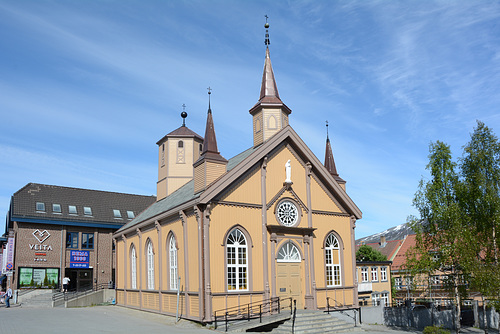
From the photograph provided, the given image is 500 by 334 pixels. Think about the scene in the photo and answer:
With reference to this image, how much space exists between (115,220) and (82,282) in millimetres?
6172

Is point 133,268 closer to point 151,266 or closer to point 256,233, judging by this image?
point 151,266

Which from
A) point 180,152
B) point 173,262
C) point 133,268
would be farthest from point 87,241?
point 173,262

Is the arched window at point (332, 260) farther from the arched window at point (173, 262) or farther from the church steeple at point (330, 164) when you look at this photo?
the arched window at point (173, 262)

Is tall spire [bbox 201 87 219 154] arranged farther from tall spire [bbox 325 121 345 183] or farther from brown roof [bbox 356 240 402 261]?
brown roof [bbox 356 240 402 261]

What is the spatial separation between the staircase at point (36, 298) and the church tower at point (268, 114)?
2013 centimetres

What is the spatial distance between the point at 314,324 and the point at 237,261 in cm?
429

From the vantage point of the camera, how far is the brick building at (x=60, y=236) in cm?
3909

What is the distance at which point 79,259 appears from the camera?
41.4m

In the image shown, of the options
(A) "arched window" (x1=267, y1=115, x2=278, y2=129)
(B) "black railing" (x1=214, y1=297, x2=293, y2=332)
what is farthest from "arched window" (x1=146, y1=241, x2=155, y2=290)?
(A) "arched window" (x1=267, y1=115, x2=278, y2=129)

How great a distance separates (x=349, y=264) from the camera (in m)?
26.1

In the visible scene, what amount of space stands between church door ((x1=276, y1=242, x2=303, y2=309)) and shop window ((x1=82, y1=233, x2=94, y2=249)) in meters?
24.8

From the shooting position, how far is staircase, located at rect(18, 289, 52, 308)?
113 ft

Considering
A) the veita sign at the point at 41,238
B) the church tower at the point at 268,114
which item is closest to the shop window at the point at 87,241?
the veita sign at the point at 41,238

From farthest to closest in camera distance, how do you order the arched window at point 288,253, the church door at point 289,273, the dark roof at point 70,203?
the dark roof at point 70,203, the arched window at point 288,253, the church door at point 289,273
